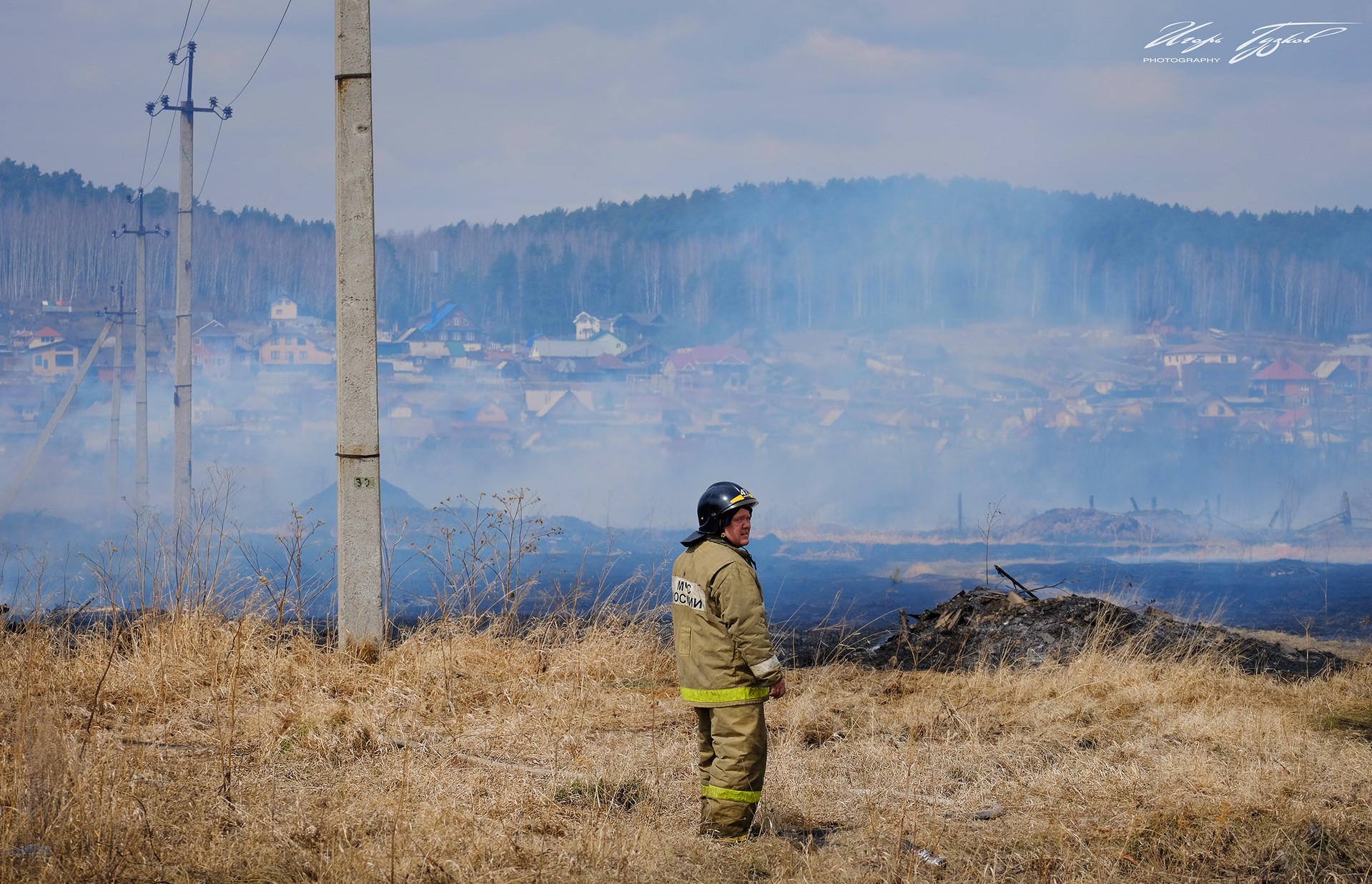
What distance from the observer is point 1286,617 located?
29453 mm

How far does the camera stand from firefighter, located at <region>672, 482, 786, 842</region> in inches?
173

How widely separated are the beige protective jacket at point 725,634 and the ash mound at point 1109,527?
137ft

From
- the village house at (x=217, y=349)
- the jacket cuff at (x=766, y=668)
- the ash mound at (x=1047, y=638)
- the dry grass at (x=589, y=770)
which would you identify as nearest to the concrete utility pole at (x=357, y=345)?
the dry grass at (x=589, y=770)

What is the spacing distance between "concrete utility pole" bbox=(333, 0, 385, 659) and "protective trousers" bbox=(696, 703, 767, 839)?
3.82 m

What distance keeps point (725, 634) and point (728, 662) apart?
0.12m

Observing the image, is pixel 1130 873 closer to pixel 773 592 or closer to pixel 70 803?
pixel 70 803

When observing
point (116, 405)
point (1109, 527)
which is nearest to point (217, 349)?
point (116, 405)

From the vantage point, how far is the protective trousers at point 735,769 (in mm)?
4398

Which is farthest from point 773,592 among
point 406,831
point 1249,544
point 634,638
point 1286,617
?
point 406,831

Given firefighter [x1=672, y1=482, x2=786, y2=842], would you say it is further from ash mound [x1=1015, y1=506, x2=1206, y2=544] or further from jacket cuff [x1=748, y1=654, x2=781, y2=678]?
ash mound [x1=1015, y1=506, x2=1206, y2=544]

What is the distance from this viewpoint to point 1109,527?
144ft

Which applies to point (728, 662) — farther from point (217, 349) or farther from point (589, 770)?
point (217, 349)

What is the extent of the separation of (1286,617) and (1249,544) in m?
17.1

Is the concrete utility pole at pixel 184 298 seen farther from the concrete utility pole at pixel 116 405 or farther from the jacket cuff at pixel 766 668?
the jacket cuff at pixel 766 668
